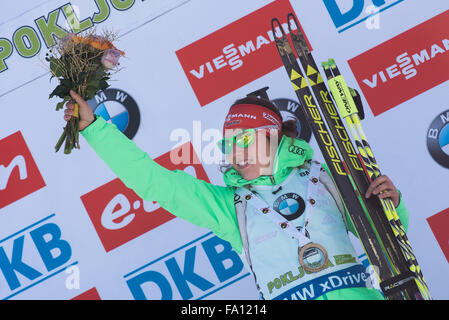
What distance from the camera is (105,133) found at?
2.27 metres

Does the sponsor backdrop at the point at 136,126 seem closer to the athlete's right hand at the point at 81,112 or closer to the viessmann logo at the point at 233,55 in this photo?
the viessmann logo at the point at 233,55

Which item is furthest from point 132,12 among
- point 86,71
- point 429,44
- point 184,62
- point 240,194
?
point 429,44

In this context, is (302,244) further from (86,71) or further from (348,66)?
(348,66)

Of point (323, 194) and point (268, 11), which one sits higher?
point (268, 11)

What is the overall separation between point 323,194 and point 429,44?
1.38m

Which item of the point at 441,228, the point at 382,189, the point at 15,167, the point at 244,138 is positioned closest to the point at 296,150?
the point at 244,138

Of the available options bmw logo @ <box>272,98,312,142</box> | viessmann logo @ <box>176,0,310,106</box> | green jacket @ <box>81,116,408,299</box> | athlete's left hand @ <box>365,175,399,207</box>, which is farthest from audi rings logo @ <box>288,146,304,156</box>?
viessmann logo @ <box>176,0,310,106</box>

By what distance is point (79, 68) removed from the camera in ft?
7.54

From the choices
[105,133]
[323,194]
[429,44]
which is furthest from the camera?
[429,44]

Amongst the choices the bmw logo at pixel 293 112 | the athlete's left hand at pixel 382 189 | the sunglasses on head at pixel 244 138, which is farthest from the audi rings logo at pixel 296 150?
the bmw logo at pixel 293 112

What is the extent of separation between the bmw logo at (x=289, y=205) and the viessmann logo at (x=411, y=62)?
112cm

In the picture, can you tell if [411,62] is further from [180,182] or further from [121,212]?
[121,212]

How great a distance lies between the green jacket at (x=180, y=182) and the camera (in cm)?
228

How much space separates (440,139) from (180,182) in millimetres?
1668
